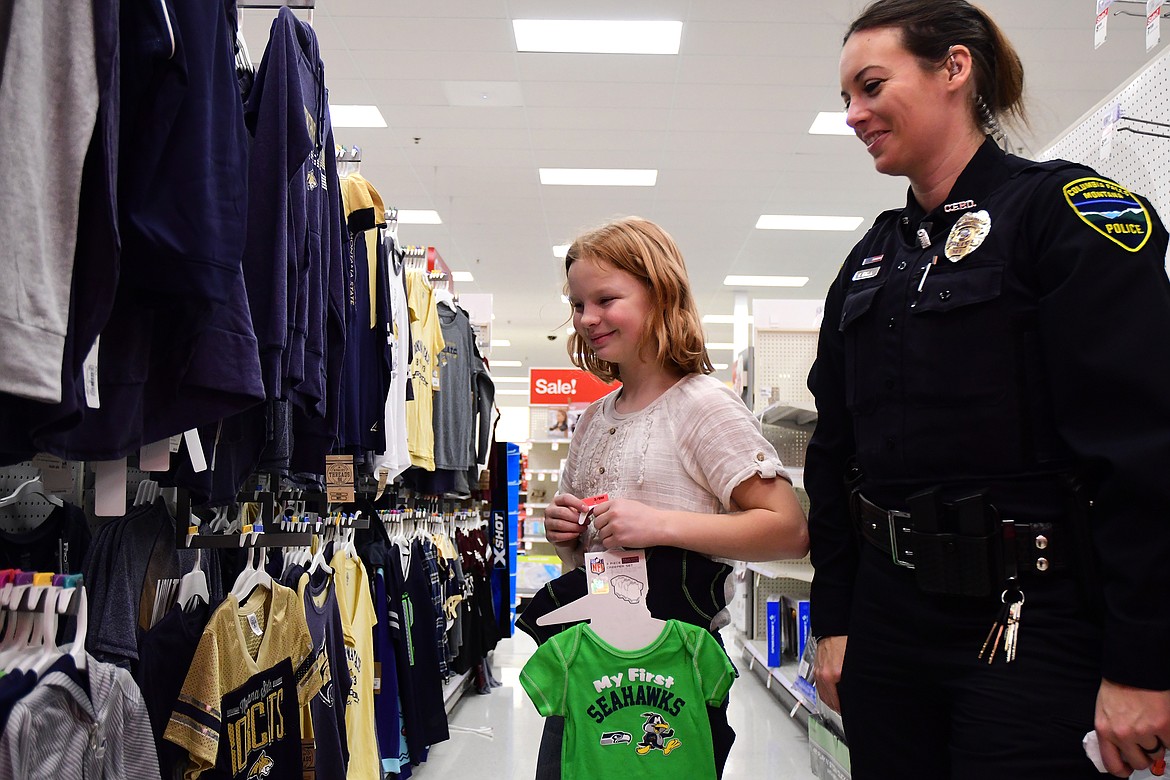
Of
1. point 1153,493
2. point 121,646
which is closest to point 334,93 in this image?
point 121,646

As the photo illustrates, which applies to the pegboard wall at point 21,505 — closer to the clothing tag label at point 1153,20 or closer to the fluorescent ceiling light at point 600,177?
the clothing tag label at point 1153,20

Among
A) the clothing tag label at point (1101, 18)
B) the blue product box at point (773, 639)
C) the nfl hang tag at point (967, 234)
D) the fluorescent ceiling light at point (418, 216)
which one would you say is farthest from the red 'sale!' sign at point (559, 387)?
the nfl hang tag at point (967, 234)

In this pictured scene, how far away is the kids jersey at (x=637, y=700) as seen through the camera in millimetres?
1432

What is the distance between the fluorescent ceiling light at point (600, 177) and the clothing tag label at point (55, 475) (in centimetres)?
708

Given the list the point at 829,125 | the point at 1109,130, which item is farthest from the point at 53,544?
the point at 829,125

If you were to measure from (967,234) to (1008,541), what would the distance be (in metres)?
0.47

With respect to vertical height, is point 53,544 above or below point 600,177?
below

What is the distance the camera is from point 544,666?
1479 mm

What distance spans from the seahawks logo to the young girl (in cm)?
101

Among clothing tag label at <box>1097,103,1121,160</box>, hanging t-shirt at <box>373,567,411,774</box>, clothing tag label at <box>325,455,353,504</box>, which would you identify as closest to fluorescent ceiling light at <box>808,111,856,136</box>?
clothing tag label at <box>1097,103,1121,160</box>

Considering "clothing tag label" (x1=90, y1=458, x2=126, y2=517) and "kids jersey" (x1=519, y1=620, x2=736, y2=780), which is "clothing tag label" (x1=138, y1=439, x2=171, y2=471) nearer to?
"clothing tag label" (x1=90, y1=458, x2=126, y2=517)

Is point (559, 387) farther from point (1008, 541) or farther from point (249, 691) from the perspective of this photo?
point (1008, 541)

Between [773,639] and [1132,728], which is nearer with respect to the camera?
[1132,728]

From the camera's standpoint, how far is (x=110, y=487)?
4.78 feet
